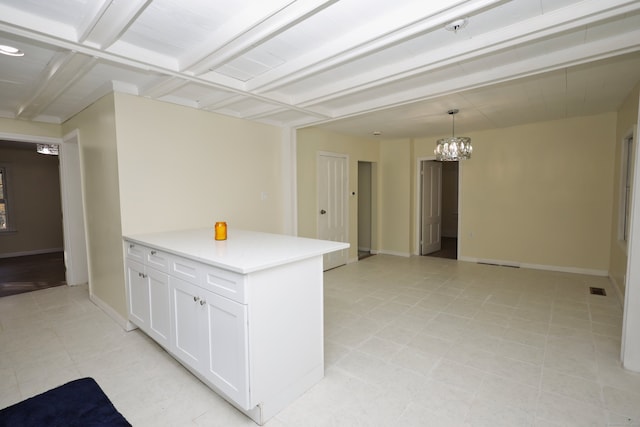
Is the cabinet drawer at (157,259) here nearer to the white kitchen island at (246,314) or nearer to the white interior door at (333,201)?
the white kitchen island at (246,314)

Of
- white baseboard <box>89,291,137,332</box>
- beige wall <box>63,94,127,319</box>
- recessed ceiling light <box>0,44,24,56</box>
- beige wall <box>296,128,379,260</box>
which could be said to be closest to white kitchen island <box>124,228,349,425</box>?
white baseboard <box>89,291,137,332</box>

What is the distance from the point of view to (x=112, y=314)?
3.40 m

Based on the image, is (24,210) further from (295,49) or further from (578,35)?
(578,35)

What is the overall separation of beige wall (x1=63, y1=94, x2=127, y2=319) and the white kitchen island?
938mm

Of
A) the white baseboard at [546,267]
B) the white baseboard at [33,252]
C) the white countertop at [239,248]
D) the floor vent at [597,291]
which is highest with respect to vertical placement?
the white countertop at [239,248]

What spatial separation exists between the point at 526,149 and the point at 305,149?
366 cm

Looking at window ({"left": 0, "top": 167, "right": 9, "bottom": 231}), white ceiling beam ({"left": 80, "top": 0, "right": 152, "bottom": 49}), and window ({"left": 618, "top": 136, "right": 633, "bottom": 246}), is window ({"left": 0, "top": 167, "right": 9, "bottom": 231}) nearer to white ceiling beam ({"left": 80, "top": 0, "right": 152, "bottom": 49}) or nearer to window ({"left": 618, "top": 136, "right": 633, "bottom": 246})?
white ceiling beam ({"left": 80, "top": 0, "right": 152, "bottom": 49})

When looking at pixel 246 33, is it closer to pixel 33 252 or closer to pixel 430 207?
pixel 430 207

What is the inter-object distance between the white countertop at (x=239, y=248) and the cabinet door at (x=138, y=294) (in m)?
0.27

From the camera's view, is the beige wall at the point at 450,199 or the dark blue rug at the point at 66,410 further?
the beige wall at the point at 450,199

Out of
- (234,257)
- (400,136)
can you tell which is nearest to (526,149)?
(400,136)

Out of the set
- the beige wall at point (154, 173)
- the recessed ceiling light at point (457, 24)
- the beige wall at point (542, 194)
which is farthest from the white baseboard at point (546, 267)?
the recessed ceiling light at point (457, 24)

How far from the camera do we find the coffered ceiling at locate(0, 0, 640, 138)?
1768mm

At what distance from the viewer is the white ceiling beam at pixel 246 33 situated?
1.65m
